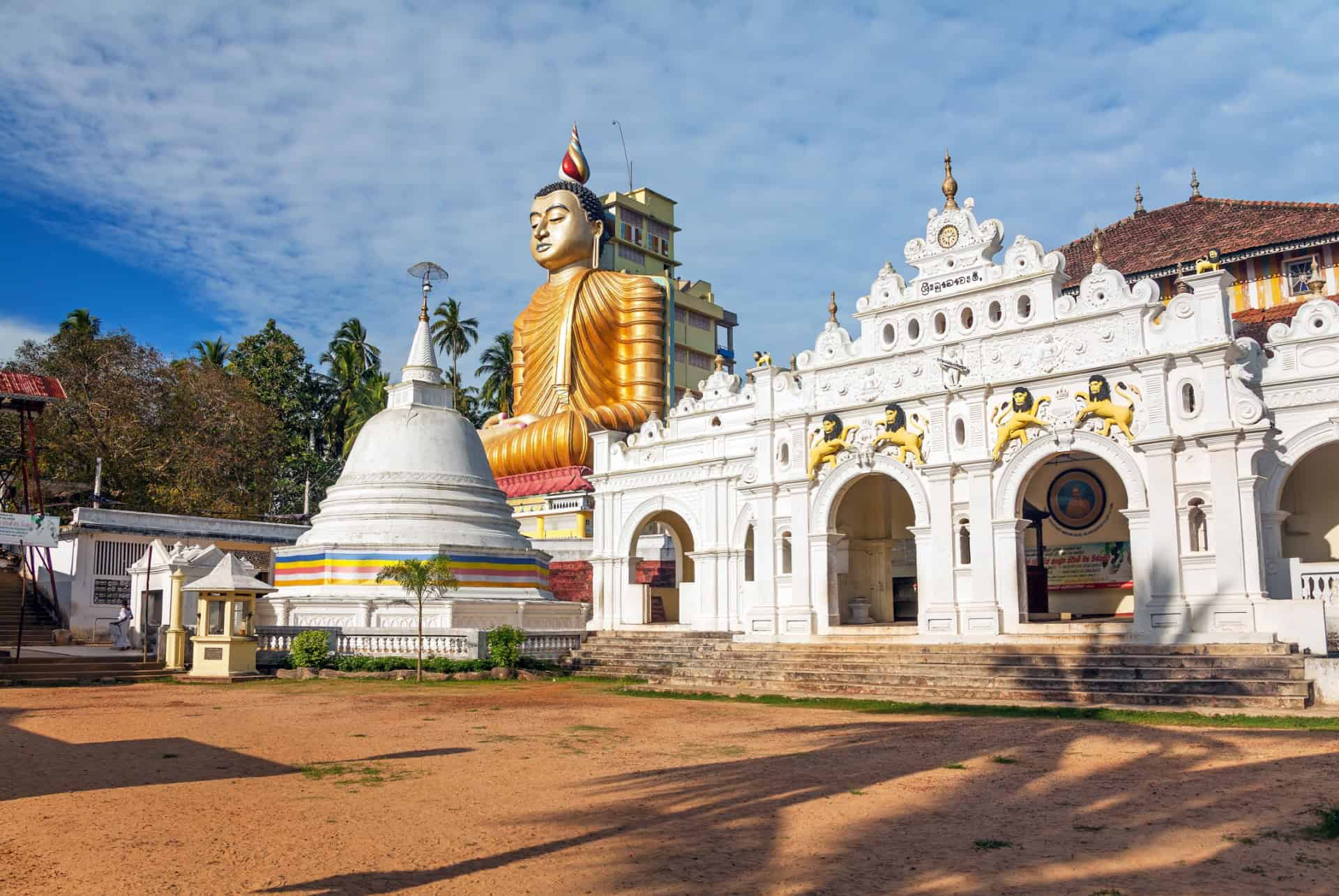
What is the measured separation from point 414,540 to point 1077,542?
17.1 metres

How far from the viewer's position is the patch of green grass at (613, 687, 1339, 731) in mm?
14359

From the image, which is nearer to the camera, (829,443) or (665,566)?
(829,443)

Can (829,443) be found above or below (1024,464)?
above

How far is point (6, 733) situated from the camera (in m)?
13.8

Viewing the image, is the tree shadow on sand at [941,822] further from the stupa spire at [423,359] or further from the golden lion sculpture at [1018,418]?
the stupa spire at [423,359]

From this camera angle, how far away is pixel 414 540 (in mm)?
29141

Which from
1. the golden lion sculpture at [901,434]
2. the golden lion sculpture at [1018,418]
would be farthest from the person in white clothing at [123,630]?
the golden lion sculpture at [1018,418]

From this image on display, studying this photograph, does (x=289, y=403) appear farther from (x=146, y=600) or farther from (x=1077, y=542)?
(x=1077, y=542)

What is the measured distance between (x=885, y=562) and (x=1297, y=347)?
1116 cm

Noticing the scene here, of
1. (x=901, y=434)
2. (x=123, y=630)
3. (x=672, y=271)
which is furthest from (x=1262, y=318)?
(x=672, y=271)

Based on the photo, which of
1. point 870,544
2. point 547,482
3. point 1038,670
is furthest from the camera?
point 547,482

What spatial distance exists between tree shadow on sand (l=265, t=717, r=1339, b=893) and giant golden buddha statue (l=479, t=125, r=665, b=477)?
3130cm

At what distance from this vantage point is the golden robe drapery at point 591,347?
148ft

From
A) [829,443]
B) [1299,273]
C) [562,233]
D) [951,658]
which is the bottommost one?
[951,658]
